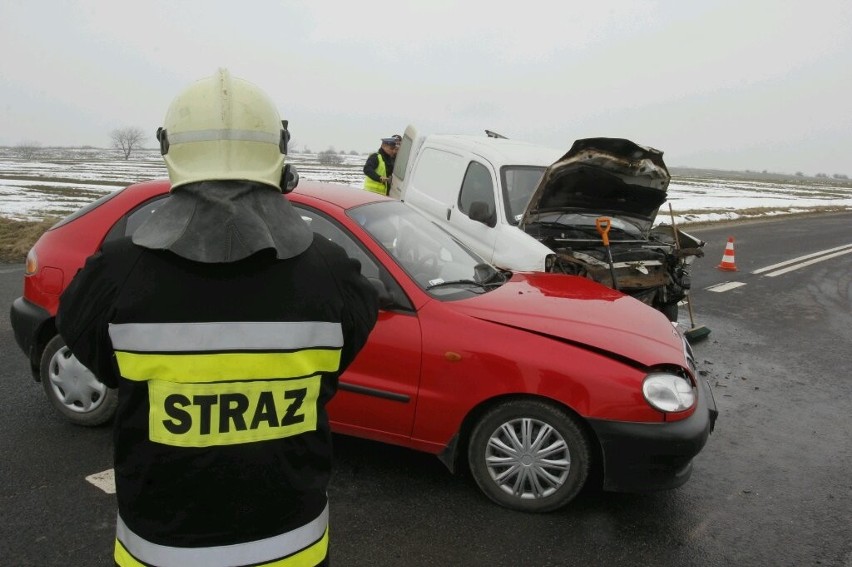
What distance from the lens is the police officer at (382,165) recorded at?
364 inches

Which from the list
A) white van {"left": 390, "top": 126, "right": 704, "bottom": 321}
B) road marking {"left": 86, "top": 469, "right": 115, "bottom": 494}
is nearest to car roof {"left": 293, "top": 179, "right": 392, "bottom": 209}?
white van {"left": 390, "top": 126, "right": 704, "bottom": 321}

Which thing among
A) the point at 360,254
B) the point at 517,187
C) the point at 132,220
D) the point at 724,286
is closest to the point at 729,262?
the point at 724,286

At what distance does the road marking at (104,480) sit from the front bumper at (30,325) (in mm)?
1019

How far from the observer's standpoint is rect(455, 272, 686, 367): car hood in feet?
10.5

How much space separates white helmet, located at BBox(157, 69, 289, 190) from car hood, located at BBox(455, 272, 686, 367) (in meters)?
2.08

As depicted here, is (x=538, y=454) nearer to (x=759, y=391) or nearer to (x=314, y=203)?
(x=314, y=203)

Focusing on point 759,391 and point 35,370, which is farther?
point 759,391

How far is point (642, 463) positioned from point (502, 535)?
0.75 metres

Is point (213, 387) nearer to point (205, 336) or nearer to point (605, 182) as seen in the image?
point (205, 336)

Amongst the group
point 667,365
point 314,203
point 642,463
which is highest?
point 314,203

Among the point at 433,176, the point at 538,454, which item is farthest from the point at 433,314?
the point at 433,176

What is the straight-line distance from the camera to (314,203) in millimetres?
3742

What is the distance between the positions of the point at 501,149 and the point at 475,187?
0.66m

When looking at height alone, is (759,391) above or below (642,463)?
below
